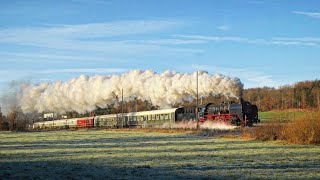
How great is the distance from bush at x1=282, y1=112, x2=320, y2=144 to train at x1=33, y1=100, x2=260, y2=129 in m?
20.8

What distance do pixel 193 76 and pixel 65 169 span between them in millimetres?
47497

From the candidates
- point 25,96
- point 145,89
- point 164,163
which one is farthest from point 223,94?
point 25,96

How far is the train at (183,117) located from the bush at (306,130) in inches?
819

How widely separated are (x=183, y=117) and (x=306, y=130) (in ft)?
105

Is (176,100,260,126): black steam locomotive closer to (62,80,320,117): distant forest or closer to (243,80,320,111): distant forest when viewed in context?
(62,80,320,117): distant forest

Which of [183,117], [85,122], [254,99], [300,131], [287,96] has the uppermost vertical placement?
[287,96]

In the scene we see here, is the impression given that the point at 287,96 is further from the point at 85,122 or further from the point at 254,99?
the point at 85,122

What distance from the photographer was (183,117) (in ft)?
190

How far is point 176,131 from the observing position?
48188mm

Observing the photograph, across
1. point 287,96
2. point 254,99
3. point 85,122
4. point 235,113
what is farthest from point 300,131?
point 254,99

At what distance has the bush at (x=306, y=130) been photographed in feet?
86.3

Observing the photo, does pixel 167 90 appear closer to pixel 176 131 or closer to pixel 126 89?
pixel 126 89

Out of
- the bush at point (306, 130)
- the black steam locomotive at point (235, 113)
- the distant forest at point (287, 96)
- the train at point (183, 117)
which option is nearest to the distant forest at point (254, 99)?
the distant forest at point (287, 96)

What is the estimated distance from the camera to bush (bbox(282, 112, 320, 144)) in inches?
1036
